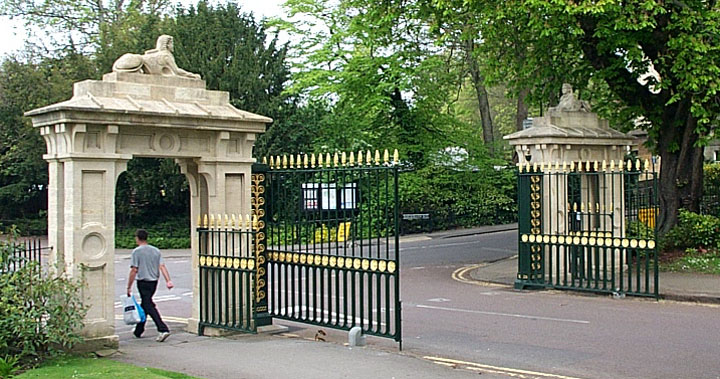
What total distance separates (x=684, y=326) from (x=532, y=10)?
8626 millimetres

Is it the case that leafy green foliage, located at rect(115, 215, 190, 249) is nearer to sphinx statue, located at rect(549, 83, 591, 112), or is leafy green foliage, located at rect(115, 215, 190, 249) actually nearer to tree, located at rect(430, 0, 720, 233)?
tree, located at rect(430, 0, 720, 233)

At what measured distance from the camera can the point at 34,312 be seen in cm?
954

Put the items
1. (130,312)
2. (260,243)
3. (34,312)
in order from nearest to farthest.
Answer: (34,312) → (130,312) → (260,243)

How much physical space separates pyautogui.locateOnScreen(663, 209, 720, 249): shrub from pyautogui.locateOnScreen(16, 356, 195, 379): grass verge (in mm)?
15466

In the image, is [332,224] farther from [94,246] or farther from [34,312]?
[34,312]

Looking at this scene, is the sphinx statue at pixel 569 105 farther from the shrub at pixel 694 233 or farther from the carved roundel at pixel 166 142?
the carved roundel at pixel 166 142

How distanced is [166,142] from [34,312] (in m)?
3.03

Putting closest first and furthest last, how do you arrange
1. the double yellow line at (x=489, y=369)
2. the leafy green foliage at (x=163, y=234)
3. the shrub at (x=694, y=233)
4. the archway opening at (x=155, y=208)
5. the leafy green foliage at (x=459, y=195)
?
the double yellow line at (x=489, y=369) < the shrub at (x=694, y=233) < the archway opening at (x=155, y=208) < the leafy green foliage at (x=163, y=234) < the leafy green foliage at (x=459, y=195)

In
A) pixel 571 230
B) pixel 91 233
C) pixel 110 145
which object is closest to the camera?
pixel 91 233

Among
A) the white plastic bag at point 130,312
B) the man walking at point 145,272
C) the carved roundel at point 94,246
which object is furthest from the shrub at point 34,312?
the man walking at point 145,272

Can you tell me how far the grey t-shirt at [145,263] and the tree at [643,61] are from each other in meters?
9.99

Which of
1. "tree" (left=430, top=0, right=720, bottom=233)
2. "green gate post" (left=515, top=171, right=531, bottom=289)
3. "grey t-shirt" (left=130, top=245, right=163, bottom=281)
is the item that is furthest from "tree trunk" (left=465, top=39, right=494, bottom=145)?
"grey t-shirt" (left=130, top=245, right=163, bottom=281)

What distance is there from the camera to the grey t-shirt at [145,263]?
39.2 feet

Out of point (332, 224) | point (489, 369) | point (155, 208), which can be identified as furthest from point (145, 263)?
point (155, 208)
